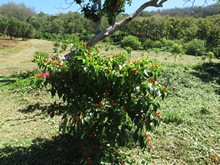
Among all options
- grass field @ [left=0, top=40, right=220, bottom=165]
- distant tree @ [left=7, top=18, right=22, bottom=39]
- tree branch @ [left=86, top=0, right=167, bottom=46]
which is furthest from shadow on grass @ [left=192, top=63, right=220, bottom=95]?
distant tree @ [left=7, top=18, right=22, bottom=39]

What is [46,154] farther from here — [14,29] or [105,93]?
[14,29]

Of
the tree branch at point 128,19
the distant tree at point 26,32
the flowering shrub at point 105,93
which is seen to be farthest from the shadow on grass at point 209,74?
the distant tree at point 26,32

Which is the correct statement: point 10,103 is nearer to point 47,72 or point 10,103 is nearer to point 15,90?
point 15,90

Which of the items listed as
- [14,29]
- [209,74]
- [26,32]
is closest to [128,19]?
[209,74]

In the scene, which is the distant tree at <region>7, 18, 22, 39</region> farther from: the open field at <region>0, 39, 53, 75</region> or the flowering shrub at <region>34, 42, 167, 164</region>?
the flowering shrub at <region>34, 42, 167, 164</region>

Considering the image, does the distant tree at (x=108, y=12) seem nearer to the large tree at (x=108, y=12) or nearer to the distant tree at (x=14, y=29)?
the large tree at (x=108, y=12)

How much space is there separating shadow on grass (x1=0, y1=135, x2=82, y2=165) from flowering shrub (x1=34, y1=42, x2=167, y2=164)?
1.29ft

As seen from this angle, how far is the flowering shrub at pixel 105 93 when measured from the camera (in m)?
2.72

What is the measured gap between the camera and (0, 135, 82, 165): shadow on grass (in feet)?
11.1

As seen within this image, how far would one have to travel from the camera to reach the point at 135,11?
26.8 feet

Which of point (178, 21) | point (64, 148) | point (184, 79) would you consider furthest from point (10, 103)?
point (178, 21)

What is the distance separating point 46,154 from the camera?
139 inches

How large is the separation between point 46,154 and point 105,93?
4.69 feet

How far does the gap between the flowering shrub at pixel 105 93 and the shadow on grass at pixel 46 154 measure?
39 cm
